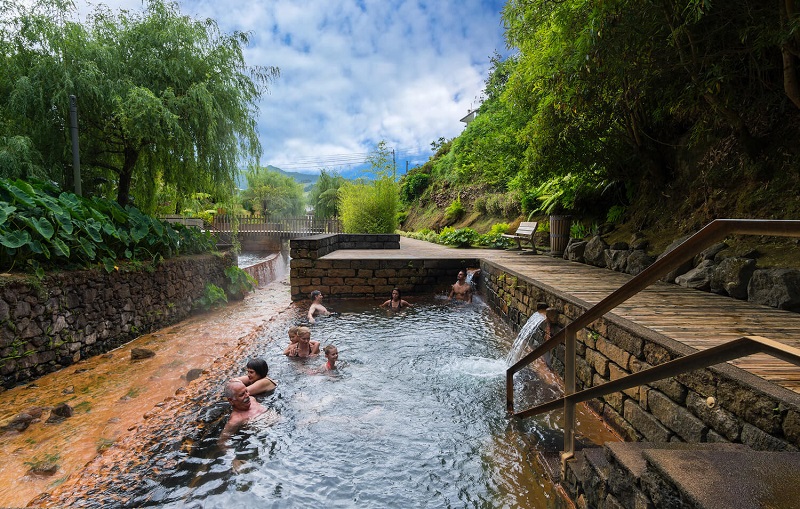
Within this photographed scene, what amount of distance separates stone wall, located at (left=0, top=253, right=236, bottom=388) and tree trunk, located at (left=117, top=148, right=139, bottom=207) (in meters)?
2.29

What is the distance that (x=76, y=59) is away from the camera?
283 inches

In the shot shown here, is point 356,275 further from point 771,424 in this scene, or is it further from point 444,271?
point 771,424

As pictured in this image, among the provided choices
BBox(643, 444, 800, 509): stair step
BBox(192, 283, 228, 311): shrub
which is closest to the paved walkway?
BBox(643, 444, 800, 509): stair step

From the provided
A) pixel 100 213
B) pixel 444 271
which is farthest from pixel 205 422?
pixel 444 271

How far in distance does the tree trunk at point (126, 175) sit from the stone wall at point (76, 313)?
90.3 inches

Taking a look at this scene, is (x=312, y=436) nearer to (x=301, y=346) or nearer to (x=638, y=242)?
(x=301, y=346)

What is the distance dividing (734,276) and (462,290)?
16.6 ft

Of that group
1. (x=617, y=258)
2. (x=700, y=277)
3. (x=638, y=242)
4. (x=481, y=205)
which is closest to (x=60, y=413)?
(x=700, y=277)

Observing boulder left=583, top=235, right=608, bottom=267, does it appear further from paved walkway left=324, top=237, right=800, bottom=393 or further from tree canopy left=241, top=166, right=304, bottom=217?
tree canopy left=241, top=166, right=304, bottom=217

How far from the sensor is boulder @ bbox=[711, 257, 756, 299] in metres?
3.98

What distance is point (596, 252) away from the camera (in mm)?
7355

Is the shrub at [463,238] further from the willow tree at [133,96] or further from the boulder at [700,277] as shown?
the boulder at [700,277]

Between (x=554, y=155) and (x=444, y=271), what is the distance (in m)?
3.45

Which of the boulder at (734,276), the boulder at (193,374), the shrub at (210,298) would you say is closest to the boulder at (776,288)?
the boulder at (734,276)
